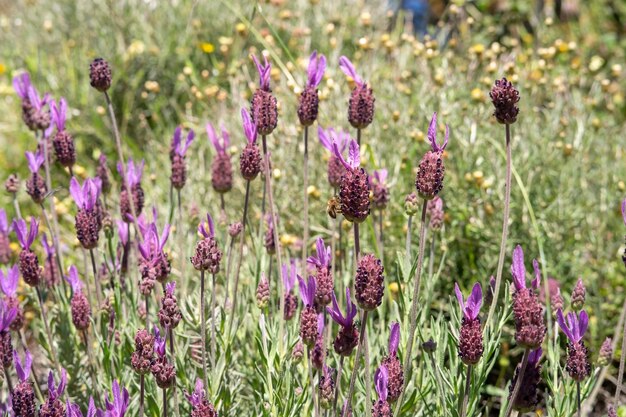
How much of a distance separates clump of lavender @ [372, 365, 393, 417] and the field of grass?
0.10ft

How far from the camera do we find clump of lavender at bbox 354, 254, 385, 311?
1291mm

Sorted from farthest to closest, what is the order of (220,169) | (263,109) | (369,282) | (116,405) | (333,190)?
(333,190) → (220,169) → (263,109) → (116,405) → (369,282)

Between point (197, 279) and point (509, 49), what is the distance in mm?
2654

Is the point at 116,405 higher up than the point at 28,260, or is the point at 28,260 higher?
the point at 28,260

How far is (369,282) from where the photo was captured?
1.29 meters

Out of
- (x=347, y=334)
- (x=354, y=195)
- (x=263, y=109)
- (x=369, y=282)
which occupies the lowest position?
(x=347, y=334)

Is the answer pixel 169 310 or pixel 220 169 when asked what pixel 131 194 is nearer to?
pixel 220 169

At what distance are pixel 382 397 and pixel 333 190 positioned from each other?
1469 millimetres

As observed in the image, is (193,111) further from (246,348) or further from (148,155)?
(246,348)

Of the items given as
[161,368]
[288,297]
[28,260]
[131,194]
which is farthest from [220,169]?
[161,368]

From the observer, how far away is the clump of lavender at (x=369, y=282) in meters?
1.29

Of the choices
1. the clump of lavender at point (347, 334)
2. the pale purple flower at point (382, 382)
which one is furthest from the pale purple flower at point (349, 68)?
the pale purple flower at point (382, 382)

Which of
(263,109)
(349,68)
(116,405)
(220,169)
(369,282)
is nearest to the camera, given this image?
(369,282)

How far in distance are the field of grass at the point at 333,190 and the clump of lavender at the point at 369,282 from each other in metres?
0.17
